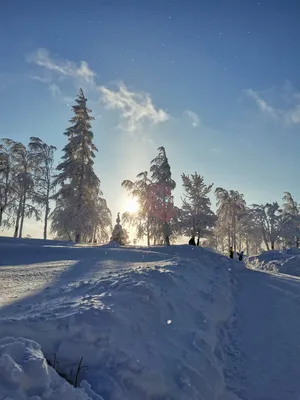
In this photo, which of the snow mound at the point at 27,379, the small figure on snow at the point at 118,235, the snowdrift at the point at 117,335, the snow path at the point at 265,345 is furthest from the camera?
the small figure on snow at the point at 118,235

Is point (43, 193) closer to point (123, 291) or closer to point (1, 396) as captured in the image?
point (123, 291)

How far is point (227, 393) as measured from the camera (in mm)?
4375

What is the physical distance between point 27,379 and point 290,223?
43776mm

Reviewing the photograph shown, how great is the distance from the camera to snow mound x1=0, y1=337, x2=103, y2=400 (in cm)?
246

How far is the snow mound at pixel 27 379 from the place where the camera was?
246cm

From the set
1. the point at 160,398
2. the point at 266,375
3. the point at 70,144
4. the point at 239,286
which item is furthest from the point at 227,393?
the point at 70,144

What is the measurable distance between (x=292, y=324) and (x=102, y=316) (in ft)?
15.7

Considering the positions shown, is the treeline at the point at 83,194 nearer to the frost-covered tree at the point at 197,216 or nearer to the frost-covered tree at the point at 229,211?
the frost-covered tree at the point at 197,216

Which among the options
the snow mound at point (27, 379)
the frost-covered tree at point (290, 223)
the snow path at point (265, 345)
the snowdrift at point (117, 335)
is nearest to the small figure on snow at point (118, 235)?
the snow path at point (265, 345)

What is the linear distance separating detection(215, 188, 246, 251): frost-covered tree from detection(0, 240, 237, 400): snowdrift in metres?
32.9

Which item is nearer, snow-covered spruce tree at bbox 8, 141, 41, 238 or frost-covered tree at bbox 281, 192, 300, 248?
snow-covered spruce tree at bbox 8, 141, 41, 238

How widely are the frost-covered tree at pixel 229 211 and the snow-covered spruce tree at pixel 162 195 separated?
14063 mm

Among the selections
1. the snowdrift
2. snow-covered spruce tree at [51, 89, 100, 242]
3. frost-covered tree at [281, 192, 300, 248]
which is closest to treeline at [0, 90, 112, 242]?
snow-covered spruce tree at [51, 89, 100, 242]

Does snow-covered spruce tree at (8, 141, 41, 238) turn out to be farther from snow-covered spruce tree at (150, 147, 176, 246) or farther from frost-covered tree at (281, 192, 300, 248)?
frost-covered tree at (281, 192, 300, 248)
